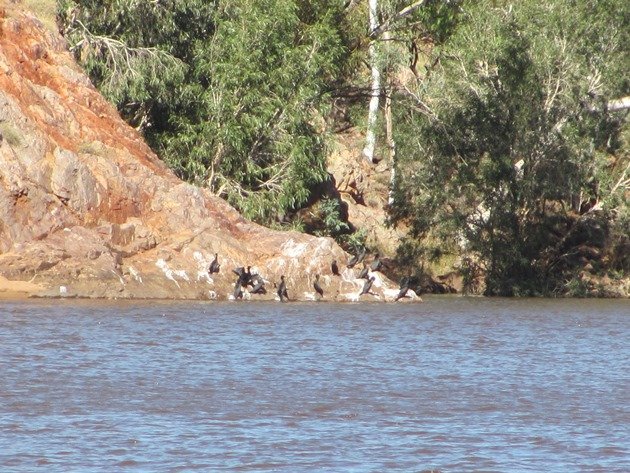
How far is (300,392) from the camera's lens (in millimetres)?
18000

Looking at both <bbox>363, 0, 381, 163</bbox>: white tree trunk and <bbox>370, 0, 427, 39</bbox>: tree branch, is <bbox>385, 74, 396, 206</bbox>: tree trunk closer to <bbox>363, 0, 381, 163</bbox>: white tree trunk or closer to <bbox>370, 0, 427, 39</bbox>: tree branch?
<bbox>363, 0, 381, 163</bbox>: white tree trunk

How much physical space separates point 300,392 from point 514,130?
24.1 m

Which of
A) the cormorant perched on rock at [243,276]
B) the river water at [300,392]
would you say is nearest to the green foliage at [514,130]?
the cormorant perched on rock at [243,276]

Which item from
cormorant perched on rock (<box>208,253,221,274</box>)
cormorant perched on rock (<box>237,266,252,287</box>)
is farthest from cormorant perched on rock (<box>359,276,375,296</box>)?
cormorant perched on rock (<box>208,253,221,274</box>)

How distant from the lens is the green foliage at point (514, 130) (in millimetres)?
39938

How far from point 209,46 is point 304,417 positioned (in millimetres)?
26577

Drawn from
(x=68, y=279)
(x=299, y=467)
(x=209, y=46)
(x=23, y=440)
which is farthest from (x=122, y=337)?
(x=209, y=46)

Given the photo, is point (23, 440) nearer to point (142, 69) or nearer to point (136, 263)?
point (136, 263)

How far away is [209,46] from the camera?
40.9 m

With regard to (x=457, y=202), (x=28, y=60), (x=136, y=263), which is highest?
(x=28, y=60)

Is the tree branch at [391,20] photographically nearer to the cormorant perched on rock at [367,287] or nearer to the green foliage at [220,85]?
the green foliage at [220,85]

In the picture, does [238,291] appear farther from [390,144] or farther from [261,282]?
[390,144]

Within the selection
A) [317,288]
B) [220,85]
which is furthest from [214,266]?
[220,85]

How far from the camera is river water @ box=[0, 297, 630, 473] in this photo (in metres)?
13.5
